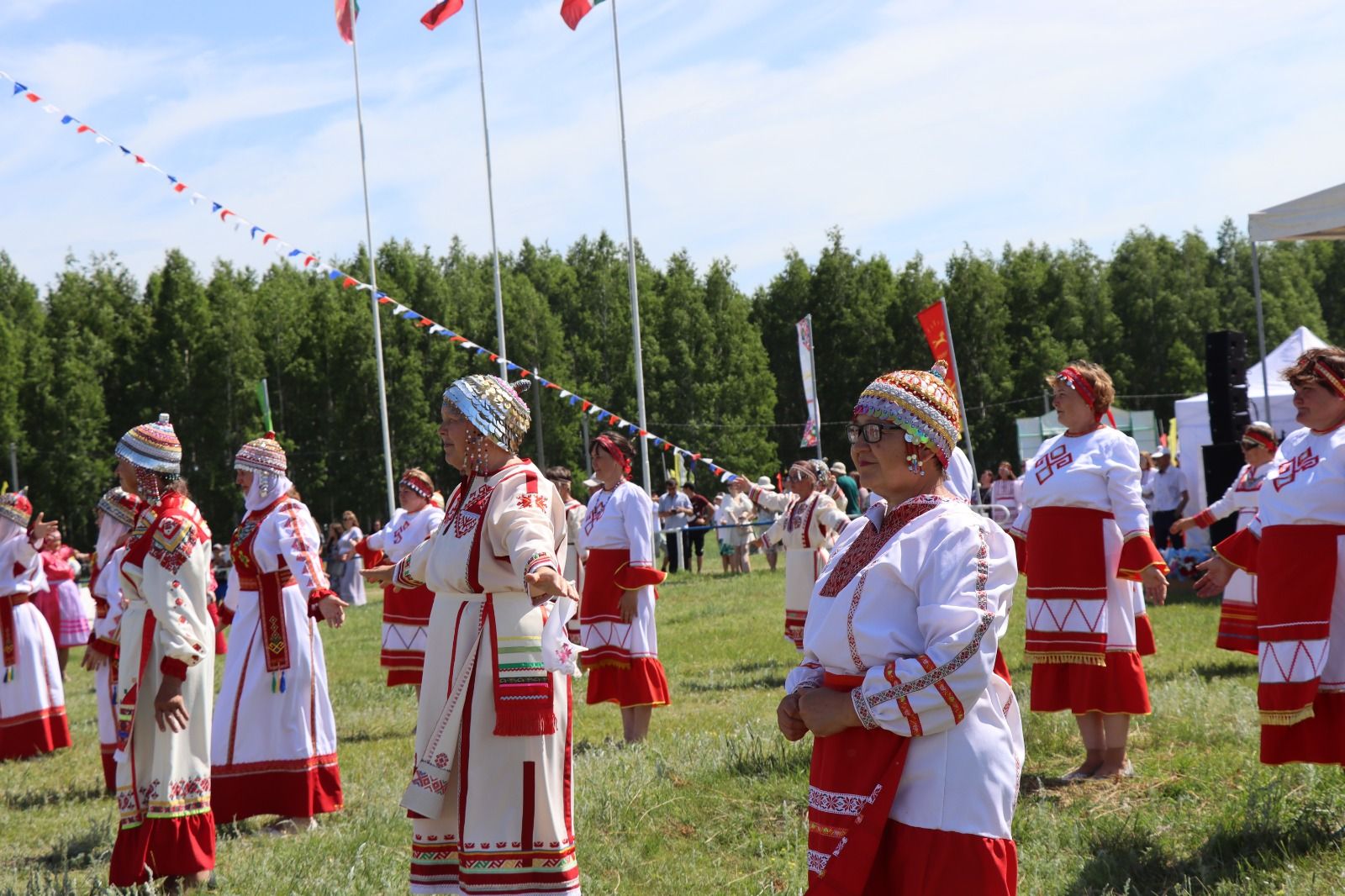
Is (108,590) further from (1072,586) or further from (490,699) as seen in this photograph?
(1072,586)

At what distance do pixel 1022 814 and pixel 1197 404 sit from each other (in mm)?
17711

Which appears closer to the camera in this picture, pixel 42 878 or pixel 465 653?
pixel 465 653

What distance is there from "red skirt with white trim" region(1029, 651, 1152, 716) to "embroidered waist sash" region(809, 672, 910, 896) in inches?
145

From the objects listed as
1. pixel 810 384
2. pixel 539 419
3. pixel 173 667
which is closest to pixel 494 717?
pixel 173 667

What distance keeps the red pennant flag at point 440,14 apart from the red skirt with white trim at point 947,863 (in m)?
17.2

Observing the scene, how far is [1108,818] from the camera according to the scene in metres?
5.80

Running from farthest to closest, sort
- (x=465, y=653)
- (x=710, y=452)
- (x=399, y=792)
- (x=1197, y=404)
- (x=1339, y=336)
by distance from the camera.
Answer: (x=1339, y=336), (x=710, y=452), (x=1197, y=404), (x=399, y=792), (x=465, y=653)

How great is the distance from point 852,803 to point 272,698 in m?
4.72

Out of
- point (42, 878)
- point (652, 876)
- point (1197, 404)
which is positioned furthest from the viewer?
point (1197, 404)

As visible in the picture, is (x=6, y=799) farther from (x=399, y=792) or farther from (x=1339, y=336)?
(x=1339, y=336)

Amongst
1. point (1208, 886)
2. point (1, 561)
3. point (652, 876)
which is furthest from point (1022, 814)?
point (1, 561)

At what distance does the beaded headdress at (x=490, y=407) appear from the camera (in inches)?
186

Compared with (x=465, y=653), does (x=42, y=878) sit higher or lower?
lower

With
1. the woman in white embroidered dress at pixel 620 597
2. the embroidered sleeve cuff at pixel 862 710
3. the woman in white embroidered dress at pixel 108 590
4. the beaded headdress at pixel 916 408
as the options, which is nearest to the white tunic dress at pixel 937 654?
the embroidered sleeve cuff at pixel 862 710
